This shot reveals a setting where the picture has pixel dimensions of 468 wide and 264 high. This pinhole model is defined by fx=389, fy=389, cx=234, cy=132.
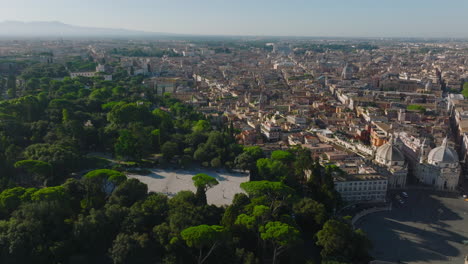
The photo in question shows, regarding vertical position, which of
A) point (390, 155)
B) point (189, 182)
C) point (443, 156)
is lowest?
point (189, 182)

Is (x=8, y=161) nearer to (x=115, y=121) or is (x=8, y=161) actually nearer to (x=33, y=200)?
(x=33, y=200)

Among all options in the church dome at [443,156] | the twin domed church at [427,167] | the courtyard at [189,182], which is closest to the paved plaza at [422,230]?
the twin domed church at [427,167]

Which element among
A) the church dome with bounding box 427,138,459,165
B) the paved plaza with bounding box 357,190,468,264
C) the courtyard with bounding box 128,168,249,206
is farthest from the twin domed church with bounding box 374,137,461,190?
the courtyard with bounding box 128,168,249,206

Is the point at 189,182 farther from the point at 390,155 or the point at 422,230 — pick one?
the point at 390,155

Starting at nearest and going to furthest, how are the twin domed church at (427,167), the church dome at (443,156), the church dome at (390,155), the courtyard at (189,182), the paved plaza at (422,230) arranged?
the paved plaza at (422,230), the courtyard at (189,182), the twin domed church at (427,167), the church dome at (443,156), the church dome at (390,155)

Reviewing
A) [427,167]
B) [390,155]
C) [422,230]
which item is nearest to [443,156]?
[427,167]

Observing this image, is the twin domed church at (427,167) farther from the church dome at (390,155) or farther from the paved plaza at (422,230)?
the paved plaza at (422,230)
